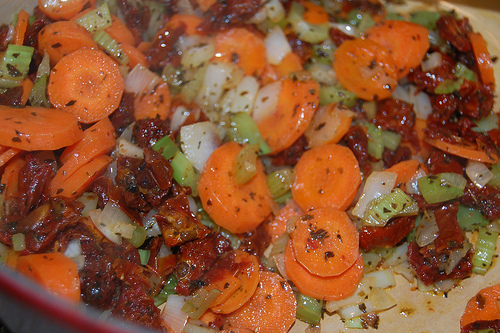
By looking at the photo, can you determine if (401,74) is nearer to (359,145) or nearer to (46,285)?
(359,145)

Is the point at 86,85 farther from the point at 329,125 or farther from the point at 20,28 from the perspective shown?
the point at 329,125

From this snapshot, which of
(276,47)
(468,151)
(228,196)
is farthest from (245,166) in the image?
(468,151)

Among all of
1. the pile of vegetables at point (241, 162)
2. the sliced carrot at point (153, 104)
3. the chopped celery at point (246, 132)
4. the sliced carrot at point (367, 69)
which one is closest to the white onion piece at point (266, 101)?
the pile of vegetables at point (241, 162)

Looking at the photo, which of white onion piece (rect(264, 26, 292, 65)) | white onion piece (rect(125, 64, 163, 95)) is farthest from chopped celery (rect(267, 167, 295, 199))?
white onion piece (rect(125, 64, 163, 95))

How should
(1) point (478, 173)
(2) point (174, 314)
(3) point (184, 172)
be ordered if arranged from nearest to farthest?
(2) point (174, 314), (3) point (184, 172), (1) point (478, 173)

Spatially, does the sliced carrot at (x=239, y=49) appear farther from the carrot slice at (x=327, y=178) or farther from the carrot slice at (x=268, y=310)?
the carrot slice at (x=268, y=310)

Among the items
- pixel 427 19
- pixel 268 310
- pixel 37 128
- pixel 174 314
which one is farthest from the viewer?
pixel 427 19

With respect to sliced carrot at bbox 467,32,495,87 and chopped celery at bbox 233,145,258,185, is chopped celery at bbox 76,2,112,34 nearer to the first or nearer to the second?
chopped celery at bbox 233,145,258,185

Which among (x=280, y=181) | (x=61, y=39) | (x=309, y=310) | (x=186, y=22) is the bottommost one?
(x=309, y=310)
